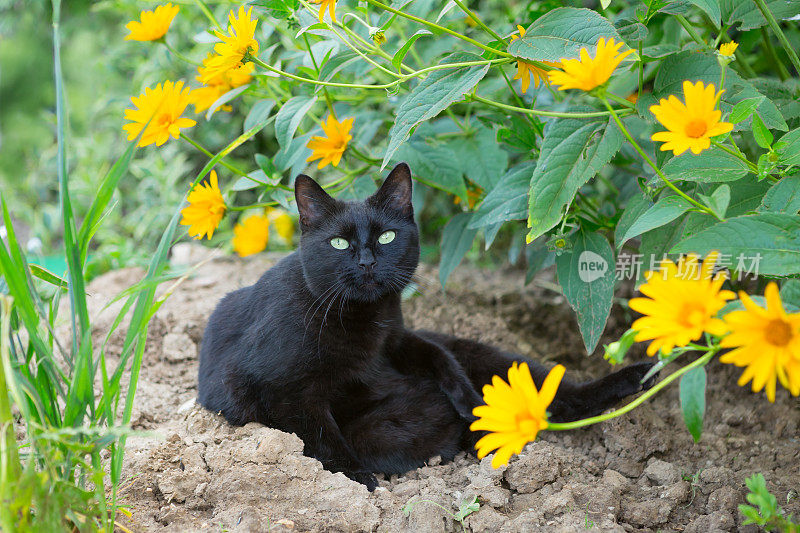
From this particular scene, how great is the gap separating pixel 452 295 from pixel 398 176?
100 centimetres

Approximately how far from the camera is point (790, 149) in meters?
1.43

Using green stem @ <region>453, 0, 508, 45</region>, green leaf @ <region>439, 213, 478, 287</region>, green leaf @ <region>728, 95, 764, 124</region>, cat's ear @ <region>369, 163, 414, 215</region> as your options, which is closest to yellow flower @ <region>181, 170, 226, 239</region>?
cat's ear @ <region>369, 163, 414, 215</region>

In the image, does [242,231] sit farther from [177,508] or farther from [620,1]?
[620,1]

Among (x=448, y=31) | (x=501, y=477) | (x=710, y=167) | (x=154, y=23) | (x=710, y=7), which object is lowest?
(x=501, y=477)

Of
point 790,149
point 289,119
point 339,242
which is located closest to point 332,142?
point 289,119

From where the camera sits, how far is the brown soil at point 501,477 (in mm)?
1518

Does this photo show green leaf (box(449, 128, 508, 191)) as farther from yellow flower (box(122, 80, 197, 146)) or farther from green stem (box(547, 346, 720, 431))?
green stem (box(547, 346, 720, 431))

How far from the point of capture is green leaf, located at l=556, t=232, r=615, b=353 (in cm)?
184

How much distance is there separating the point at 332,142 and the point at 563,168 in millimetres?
710

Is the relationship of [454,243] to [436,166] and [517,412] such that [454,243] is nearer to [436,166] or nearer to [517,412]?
[436,166]

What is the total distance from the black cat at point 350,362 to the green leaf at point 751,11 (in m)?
0.98

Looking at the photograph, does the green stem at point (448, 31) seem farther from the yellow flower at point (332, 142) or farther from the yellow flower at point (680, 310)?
the yellow flower at point (680, 310)

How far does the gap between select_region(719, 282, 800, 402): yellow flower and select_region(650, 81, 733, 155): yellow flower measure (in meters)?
0.33

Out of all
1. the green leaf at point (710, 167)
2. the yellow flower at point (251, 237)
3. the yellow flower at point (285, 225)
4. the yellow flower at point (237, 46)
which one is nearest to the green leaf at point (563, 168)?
the green leaf at point (710, 167)
